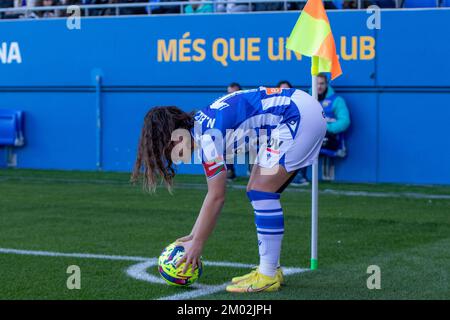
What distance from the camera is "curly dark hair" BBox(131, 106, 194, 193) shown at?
711cm

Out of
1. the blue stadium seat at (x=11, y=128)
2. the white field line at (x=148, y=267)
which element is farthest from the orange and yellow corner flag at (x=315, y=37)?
the blue stadium seat at (x=11, y=128)

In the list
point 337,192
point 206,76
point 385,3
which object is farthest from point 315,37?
point 206,76

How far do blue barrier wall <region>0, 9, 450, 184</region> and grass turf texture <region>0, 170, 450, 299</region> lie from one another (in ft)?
3.69

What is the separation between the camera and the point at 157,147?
7137mm

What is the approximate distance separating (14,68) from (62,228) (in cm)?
1003

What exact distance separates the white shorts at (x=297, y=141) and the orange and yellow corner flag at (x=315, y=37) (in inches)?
48.3

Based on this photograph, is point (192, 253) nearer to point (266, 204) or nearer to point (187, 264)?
point (187, 264)

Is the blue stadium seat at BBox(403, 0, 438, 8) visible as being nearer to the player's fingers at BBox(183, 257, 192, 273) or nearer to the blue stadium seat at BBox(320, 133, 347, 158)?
the blue stadium seat at BBox(320, 133, 347, 158)

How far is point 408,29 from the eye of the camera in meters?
16.5

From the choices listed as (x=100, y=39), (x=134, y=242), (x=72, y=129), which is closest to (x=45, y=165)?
(x=72, y=129)

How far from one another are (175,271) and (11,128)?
517 inches

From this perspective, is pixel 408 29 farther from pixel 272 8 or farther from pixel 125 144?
pixel 125 144

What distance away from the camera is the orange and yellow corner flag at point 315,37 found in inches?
338

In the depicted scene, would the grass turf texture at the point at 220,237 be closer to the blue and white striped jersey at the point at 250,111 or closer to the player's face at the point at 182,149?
the player's face at the point at 182,149
